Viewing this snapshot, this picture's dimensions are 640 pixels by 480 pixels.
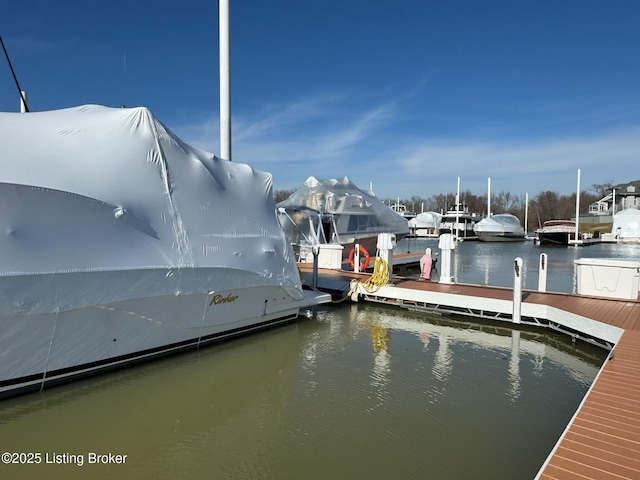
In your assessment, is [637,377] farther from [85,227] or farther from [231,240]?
[85,227]

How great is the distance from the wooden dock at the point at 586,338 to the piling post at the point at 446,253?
1.38 ft

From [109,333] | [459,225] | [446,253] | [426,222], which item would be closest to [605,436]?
[109,333]

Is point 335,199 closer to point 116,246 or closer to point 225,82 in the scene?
point 225,82

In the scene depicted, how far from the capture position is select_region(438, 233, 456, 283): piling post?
14.4m

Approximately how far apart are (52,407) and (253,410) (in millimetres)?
3118

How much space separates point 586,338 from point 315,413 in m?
7.53

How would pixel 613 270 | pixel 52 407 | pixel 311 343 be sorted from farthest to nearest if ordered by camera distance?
pixel 613 270, pixel 311 343, pixel 52 407

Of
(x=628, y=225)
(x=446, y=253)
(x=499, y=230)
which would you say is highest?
(x=628, y=225)

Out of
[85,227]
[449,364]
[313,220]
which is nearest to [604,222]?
[313,220]

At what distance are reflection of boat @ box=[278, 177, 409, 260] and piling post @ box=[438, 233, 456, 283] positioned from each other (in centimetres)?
881

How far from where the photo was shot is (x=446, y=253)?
1483 cm

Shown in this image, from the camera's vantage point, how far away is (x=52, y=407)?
6.39 metres

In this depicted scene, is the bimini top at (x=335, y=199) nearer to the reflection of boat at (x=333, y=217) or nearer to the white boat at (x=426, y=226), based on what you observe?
the reflection of boat at (x=333, y=217)

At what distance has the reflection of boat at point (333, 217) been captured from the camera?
2366 centimetres
